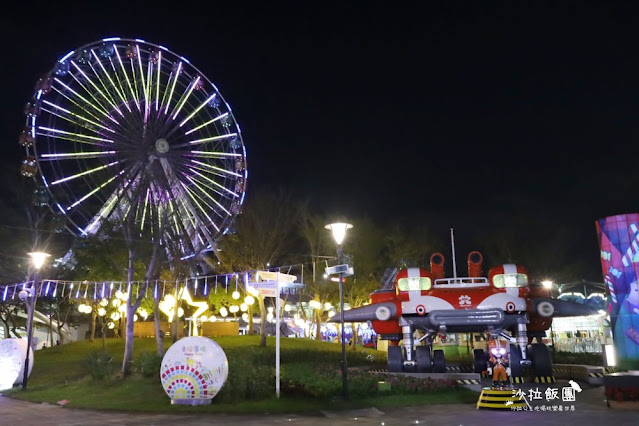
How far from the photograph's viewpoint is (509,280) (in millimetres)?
22062

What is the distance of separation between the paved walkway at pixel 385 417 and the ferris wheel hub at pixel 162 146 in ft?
62.1

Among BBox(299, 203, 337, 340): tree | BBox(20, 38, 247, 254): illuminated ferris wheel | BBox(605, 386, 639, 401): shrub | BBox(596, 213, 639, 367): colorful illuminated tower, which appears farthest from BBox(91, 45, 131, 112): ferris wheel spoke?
BBox(605, 386, 639, 401): shrub

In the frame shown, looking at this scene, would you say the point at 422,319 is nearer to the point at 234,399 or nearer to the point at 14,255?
the point at 234,399

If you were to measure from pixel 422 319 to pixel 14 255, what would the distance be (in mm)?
28000

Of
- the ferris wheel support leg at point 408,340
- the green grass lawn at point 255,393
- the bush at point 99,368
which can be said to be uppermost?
the ferris wheel support leg at point 408,340

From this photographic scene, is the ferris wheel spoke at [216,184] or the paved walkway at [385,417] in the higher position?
the ferris wheel spoke at [216,184]

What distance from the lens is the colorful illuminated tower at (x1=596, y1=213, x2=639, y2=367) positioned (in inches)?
782

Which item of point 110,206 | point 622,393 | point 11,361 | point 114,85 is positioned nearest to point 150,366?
point 11,361

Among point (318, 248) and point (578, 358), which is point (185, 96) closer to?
point (318, 248)

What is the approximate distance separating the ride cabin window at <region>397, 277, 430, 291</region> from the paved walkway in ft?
24.6

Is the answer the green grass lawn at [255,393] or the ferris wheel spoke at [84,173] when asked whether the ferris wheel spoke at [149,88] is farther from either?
the green grass lawn at [255,393]

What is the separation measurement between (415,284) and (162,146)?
18065 mm

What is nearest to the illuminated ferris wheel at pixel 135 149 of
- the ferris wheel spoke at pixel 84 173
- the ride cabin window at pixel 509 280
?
the ferris wheel spoke at pixel 84 173

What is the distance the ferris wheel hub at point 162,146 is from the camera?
31703mm
